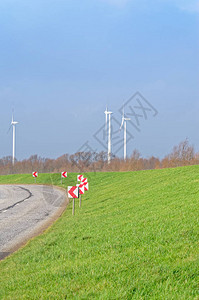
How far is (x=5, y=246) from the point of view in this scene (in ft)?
43.9

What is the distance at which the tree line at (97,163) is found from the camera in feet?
178

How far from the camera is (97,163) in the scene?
6794cm

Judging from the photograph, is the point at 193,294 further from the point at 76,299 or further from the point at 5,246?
the point at 5,246

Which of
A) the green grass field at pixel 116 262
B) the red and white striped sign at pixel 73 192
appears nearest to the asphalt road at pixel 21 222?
the green grass field at pixel 116 262

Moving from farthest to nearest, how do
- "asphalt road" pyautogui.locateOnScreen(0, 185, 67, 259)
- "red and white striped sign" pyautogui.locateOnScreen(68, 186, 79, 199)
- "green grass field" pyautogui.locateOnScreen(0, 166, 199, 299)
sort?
1. "red and white striped sign" pyautogui.locateOnScreen(68, 186, 79, 199)
2. "asphalt road" pyautogui.locateOnScreen(0, 185, 67, 259)
3. "green grass field" pyautogui.locateOnScreen(0, 166, 199, 299)

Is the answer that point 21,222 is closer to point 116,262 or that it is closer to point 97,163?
point 116,262

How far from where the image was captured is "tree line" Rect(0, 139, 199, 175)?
178 feet

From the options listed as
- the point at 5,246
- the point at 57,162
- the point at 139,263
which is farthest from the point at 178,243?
the point at 57,162

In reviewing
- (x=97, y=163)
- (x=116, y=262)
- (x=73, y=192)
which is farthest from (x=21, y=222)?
(x=97, y=163)

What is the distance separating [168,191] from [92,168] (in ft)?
159

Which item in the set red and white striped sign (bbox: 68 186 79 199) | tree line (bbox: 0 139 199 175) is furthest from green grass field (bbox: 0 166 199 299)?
tree line (bbox: 0 139 199 175)

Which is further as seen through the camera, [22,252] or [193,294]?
[22,252]

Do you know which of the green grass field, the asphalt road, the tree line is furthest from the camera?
the tree line

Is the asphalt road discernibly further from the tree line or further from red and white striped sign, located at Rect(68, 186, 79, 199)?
the tree line
